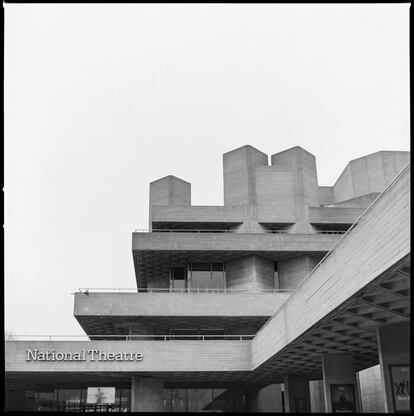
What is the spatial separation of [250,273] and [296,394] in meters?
11.2

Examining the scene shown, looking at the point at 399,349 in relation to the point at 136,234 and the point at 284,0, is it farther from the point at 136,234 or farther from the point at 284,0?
the point at 136,234

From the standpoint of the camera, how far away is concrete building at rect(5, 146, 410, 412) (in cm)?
1858

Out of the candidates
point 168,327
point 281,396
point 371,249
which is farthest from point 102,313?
point 371,249

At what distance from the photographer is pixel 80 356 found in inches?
1303

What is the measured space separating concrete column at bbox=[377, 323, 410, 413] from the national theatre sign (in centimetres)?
1834

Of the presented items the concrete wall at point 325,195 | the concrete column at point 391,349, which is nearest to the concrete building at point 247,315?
the concrete column at point 391,349

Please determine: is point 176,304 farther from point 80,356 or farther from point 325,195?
point 325,195

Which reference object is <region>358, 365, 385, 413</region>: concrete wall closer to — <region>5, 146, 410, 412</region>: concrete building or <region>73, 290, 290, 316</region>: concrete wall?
<region>5, 146, 410, 412</region>: concrete building

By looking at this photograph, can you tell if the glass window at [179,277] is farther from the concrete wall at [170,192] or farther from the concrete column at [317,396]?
the concrete column at [317,396]

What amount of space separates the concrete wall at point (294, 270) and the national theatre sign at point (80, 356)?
1603 centimetres

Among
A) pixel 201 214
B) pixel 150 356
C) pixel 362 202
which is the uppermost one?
pixel 362 202

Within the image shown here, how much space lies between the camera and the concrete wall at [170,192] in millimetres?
54656

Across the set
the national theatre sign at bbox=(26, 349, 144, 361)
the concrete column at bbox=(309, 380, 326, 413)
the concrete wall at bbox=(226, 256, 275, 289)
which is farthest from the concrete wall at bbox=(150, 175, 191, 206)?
the national theatre sign at bbox=(26, 349, 144, 361)

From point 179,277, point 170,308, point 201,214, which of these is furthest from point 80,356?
point 201,214
